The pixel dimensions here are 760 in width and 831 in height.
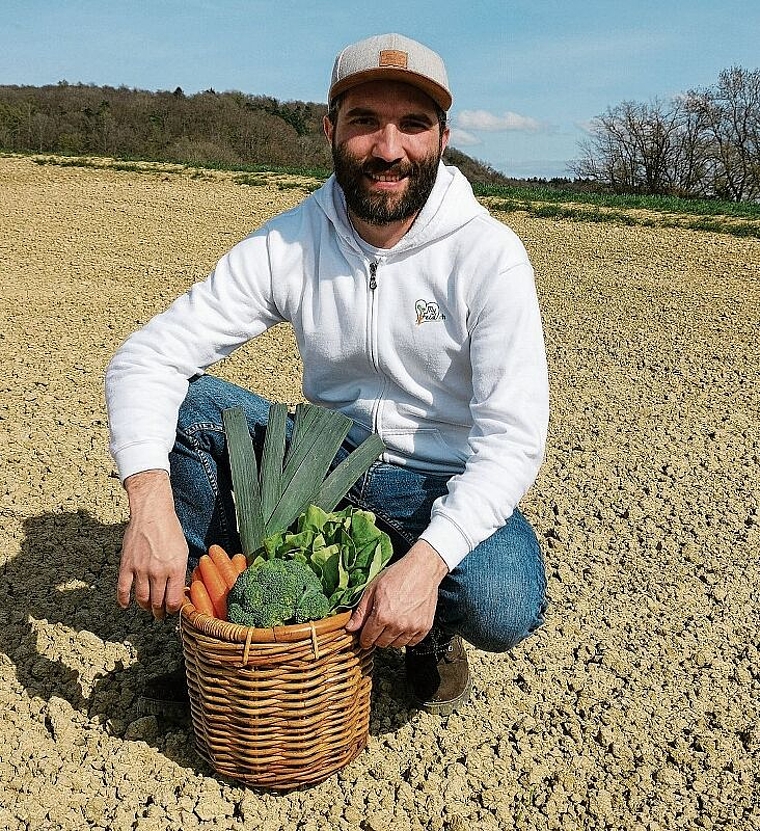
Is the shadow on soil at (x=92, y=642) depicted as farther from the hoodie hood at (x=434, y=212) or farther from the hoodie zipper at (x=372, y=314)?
the hoodie hood at (x=434, y=212)

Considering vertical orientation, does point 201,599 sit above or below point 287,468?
below

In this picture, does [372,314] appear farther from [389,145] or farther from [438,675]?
[438,675]

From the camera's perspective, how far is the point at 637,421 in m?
5.21

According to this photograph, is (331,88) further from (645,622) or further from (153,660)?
(645,622)

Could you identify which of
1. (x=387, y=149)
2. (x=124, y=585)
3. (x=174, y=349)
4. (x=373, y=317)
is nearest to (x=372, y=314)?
(x=373, y=317)

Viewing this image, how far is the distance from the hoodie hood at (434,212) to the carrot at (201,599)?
1.07 metres

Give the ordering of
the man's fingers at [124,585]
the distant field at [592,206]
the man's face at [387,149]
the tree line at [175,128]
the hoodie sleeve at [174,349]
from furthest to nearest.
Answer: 1. the tree line at [175,128]
2. the distant field at [592,206]
3. the man's face at [387,149]
4. the hoodie sleeve at [174,349]
5. the man's fingers at [124,585]

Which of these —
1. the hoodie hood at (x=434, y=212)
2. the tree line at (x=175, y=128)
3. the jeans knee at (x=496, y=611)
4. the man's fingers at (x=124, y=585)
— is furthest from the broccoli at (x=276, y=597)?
the tree line at (x=175, y=128)

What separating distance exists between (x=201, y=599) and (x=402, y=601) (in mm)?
515

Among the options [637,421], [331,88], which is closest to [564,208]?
[637,421]

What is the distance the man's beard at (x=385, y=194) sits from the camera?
249cm

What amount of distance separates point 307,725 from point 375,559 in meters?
0.42

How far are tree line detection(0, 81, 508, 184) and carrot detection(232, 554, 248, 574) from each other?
59.3ft

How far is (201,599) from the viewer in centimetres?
217
